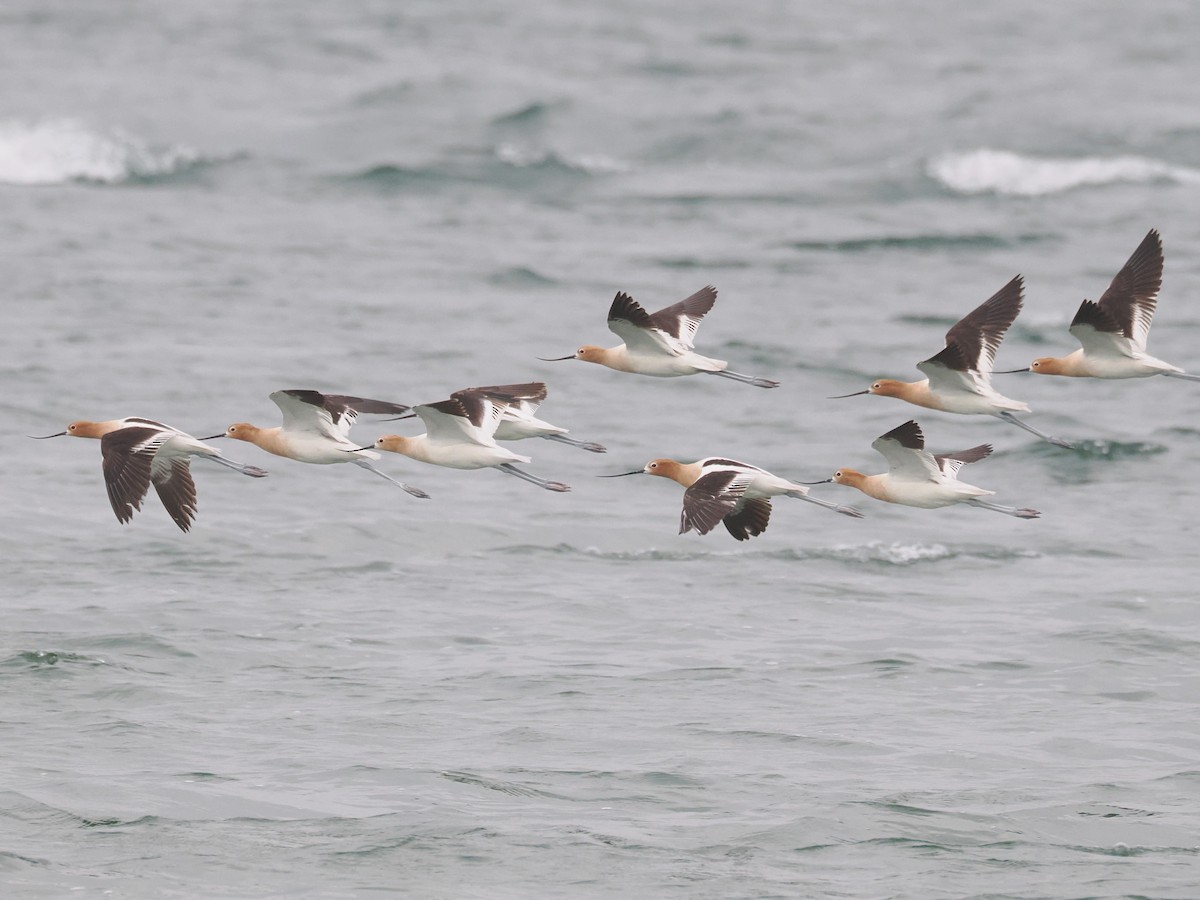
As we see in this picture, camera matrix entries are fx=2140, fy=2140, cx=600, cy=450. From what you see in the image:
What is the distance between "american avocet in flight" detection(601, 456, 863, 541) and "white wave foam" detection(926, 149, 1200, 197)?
172 ft

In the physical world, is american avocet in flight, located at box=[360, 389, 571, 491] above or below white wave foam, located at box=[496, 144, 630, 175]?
below

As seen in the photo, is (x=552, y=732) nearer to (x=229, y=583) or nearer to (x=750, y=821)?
(x=750, y=821)

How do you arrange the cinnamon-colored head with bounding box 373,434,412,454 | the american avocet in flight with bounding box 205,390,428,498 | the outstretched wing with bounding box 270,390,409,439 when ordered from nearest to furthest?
1. the outstretched wing with bounding box 270,390,409,439
2. the american avocet in flight with bounding box 205,390,428,498
3. the cinnamon-colored head with bounding box 373,434,412,454

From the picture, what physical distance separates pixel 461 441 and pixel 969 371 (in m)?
6.21

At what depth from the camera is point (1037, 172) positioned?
7912 centimetres

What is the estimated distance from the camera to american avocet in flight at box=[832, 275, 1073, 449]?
25.5 metres

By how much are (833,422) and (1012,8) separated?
229 feet

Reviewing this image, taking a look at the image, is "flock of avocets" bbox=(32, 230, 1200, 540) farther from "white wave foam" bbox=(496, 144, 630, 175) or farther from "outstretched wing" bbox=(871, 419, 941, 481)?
"white wave foam" bbox=(496, 144, 630, 175)

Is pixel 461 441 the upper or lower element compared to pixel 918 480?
upper

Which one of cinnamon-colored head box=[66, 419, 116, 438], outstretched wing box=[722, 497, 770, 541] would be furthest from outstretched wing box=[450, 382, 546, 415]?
cinnamon-colored head box=[66, 419, 116, 438]

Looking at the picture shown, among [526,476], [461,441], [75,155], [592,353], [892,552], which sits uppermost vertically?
[75,155]

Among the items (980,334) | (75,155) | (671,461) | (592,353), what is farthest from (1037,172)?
(671,461)

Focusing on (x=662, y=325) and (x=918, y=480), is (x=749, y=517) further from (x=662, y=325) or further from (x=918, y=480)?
(x=662, y=325)

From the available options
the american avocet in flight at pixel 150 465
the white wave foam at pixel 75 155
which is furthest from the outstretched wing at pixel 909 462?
the white wave foam at pixel 75 155
